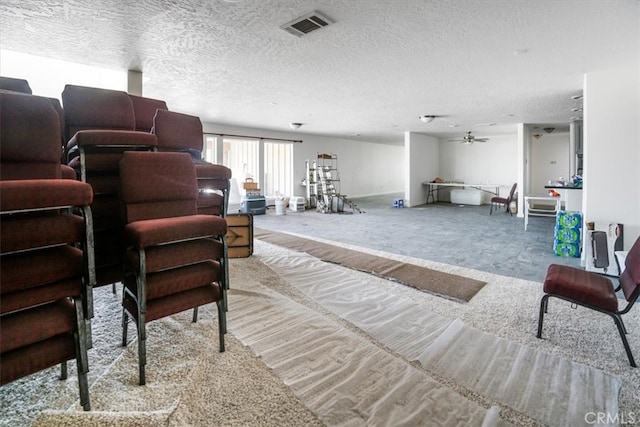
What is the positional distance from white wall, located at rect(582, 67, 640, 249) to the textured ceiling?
26cm

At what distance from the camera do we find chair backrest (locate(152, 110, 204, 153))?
2594 mm

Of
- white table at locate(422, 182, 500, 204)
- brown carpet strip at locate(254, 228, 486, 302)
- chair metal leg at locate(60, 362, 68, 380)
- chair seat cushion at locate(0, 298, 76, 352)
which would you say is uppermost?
white table at locate(422, 182, 500, 204)

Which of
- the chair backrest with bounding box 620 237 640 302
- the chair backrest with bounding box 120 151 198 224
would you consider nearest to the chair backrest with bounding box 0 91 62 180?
the chair backrest with bounding box 120 151 198 224

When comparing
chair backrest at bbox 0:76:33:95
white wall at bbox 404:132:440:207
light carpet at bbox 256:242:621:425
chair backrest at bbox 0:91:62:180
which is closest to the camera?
chair backrest at bbox 0:91:62:180

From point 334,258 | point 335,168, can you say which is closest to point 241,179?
point 335,168

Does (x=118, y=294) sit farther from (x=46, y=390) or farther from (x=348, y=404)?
(x=348, y=404)

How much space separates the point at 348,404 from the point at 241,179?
904 cm

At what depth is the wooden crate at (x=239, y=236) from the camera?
14.7ft

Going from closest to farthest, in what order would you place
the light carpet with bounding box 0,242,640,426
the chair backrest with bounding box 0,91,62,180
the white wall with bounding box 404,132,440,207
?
the chair backrest with bounding box 0,91,62,180 → the light carpet with bounding box 0,242,640,426 → the white wall with bounding box 404,132,440,207

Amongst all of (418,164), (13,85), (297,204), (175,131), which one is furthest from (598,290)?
(418,164)

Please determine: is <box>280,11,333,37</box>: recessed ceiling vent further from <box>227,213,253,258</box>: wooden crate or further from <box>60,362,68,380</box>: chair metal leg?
<box>60,362,68,380</box>: chair metal leg

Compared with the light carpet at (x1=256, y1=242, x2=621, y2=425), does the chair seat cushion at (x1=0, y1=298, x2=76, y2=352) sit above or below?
above

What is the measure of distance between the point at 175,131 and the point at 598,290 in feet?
11.0

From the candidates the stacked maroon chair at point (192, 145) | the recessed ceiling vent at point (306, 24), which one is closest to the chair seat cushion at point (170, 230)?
the stacked maroon chair at point (192, 145)
